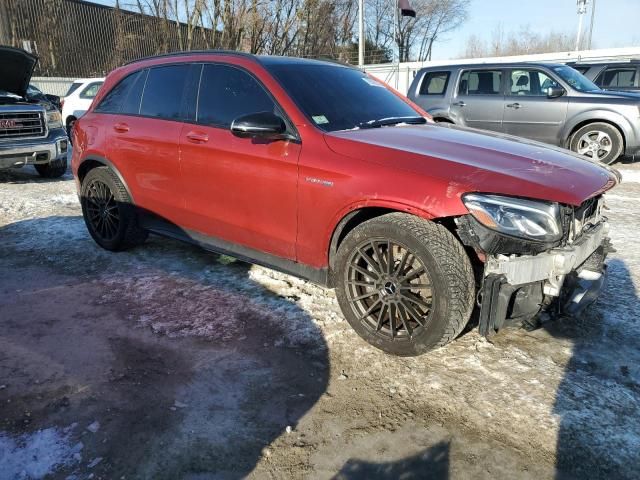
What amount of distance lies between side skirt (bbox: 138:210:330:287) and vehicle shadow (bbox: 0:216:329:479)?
327 mm

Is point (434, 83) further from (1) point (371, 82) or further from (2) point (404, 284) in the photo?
(2) point (404, 284)

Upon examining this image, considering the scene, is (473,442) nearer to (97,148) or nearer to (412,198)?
(412,198)

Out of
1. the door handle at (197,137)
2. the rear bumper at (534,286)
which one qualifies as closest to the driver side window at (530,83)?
the rear bumper at (534,286)

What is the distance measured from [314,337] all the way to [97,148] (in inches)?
112

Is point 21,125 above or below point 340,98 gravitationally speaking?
below

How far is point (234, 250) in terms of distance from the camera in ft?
12.4

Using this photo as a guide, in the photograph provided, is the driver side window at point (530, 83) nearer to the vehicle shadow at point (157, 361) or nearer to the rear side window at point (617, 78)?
the rear side window at point (617, 78)

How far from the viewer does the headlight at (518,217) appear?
2521 millimetres

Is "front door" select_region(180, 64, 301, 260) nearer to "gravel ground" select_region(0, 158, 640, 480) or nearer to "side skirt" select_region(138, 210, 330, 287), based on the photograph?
"side skirt" select_region(138, 210, 330, 287)

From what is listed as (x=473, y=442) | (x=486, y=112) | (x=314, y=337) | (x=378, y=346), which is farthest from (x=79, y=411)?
(x=486, y=112)

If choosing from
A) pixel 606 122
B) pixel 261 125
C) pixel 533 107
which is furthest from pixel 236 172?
pixel 606 122

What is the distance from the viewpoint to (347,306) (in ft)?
10.3

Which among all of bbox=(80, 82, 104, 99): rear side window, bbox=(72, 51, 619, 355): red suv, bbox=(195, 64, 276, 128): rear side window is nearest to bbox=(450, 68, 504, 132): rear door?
bbox=(72, 51, 619, 355): red suv

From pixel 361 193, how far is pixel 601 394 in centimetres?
165
